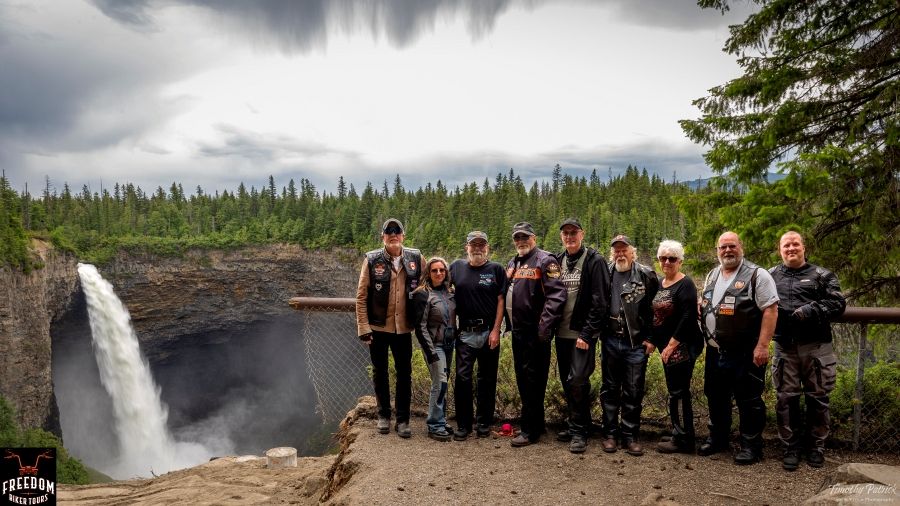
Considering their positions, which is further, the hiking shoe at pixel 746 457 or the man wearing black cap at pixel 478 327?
the man wearing black cap at pixel 478 327

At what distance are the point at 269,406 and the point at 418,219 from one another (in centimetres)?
3582

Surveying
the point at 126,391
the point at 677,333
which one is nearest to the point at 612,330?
the point at 677,333

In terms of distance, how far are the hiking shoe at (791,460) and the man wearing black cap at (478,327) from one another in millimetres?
2452

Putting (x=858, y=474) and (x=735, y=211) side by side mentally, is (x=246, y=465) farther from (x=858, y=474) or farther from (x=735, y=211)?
(x=735, y=211)

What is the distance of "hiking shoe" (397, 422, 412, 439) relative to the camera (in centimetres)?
520

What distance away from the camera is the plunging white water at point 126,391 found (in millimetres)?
46594

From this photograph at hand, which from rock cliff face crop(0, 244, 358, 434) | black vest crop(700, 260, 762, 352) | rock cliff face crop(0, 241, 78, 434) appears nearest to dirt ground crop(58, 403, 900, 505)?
black vest crop(700, 260, 762, 352)

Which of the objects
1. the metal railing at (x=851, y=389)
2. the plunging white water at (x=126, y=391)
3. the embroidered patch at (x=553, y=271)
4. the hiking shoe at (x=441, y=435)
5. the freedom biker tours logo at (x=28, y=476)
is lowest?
the plunging white water at (x=126, y=391)

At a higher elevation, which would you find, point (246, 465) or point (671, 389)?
point (671, 389)

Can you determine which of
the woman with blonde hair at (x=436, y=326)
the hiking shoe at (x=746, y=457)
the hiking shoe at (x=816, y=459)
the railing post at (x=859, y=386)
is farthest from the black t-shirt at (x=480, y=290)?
the railing post at (x=859, y=386)

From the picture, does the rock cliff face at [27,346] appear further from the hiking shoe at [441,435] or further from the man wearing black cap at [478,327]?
the man wearing black cap at [478,327]

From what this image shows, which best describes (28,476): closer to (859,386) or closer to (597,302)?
(597,302)

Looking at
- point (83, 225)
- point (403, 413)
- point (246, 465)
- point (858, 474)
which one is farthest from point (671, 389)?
point (83, 225)

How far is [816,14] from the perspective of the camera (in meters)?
6.41
